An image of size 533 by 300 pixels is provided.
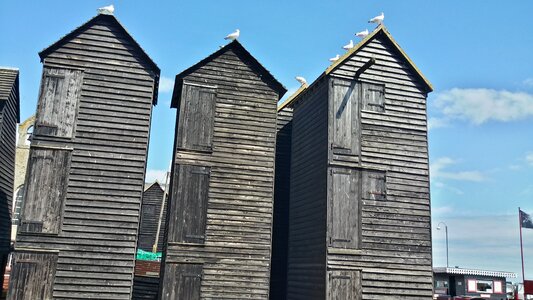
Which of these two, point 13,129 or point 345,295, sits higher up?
point 13,129

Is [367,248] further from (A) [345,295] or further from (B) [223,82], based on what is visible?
(B) [223,82]

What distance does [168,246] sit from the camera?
16.6 m

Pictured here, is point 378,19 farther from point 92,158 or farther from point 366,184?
point 92,158

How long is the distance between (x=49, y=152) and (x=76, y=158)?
0.93 meters

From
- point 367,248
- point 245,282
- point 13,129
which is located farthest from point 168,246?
point 13,129

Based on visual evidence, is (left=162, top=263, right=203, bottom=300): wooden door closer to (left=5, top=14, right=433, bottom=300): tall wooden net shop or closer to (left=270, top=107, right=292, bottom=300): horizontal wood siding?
(left=5, top=14, right=433, bottom=300): tall wooden net shop

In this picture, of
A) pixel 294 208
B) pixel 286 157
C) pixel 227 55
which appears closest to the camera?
pixel 227 55

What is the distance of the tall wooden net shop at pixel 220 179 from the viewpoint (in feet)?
52.8

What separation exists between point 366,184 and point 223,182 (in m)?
5.47

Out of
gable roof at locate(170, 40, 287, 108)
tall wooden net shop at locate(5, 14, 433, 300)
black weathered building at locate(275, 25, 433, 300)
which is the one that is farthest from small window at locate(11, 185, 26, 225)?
black weathered building at locate(275, 25, 433, 300)

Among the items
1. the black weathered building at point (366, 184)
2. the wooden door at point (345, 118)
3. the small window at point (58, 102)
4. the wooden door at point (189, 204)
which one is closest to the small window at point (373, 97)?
the black weathered building at point (366, 184)

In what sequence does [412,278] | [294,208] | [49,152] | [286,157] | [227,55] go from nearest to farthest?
[49,152]
[412,278]
[227,55]
[294,208]
[286,157]

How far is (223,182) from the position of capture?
17.7 meters

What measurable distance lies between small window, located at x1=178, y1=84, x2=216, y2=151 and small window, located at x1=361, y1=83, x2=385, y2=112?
602 centimetres
